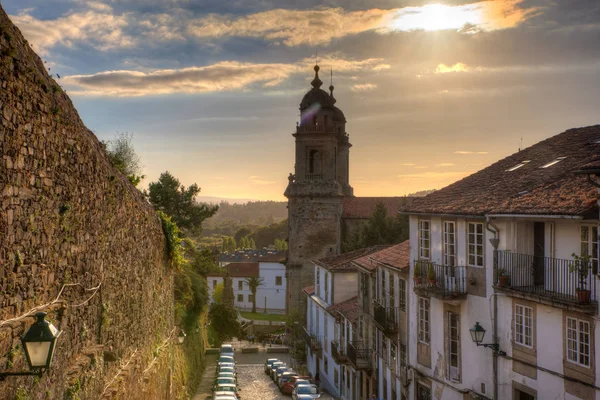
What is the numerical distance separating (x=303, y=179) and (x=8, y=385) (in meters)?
55.4

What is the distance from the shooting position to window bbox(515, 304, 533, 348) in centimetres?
1507

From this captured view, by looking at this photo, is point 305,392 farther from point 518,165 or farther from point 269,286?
point 269,286

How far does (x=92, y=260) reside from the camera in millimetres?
9742

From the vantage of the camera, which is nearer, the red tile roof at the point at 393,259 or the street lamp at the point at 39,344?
the street lamp at the point at 39,344

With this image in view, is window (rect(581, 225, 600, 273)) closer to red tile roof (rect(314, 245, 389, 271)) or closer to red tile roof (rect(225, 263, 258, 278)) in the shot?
red tile roof (rect(314, 245, 389, 271))

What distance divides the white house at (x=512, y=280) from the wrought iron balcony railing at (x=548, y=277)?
0.03m

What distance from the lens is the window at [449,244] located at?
18.6 meters

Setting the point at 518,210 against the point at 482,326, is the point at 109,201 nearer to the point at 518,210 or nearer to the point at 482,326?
the point at 518,210

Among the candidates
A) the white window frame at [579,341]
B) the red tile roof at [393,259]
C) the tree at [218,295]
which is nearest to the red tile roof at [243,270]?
the tree at [218,295]

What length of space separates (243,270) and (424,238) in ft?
257

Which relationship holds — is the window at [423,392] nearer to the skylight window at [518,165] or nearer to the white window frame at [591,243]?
the skylight window at [518,165]

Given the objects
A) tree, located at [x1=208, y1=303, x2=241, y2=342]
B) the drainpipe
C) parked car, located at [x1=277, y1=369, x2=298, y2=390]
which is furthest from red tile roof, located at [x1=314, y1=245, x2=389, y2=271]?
the drainpipe

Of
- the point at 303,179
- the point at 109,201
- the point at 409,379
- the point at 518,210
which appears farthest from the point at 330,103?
the point at 109,201

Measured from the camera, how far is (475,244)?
17578 mm
